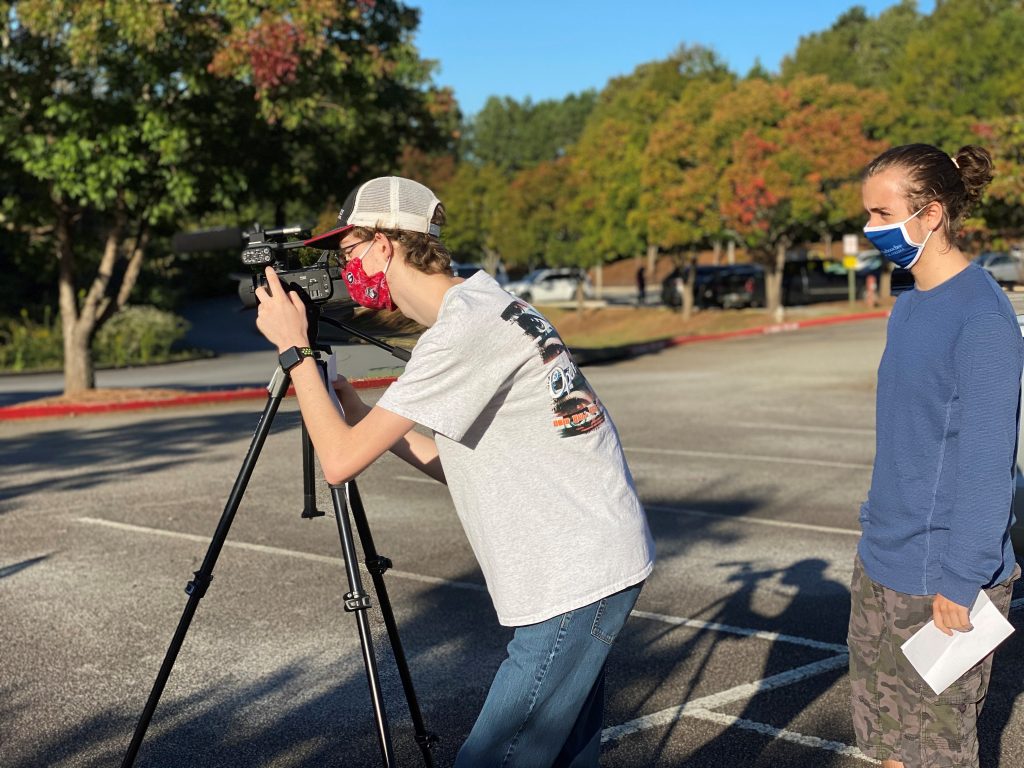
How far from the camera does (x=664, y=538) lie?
821cm

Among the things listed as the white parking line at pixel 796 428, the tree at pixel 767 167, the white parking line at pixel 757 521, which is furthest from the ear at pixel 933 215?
the tree at pixel 767 167

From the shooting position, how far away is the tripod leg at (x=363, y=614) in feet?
10.1

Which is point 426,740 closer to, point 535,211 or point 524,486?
point 524,486

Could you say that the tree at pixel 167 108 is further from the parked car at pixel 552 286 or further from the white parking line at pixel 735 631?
the parked car at pixel 552 286

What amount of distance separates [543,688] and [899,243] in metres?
1.45

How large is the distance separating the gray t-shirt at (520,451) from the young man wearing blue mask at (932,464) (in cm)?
84

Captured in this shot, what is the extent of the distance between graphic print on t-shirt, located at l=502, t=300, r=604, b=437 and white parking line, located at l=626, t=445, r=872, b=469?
8.83m

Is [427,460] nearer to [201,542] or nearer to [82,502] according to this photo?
[201,542]

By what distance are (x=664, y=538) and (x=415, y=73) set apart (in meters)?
13.9

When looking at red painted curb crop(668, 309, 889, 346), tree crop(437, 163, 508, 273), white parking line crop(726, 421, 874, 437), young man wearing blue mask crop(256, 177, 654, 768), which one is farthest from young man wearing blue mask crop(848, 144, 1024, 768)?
tree crop(437, 163, 508, 273)

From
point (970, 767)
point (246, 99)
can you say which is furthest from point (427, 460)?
point (246, 99)

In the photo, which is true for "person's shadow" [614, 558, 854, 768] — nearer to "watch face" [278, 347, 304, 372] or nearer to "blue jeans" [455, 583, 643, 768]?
"blue jeans" [455, 583, 643, 768]

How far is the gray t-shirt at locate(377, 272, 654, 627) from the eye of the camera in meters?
2.65

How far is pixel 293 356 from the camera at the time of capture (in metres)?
2.90
